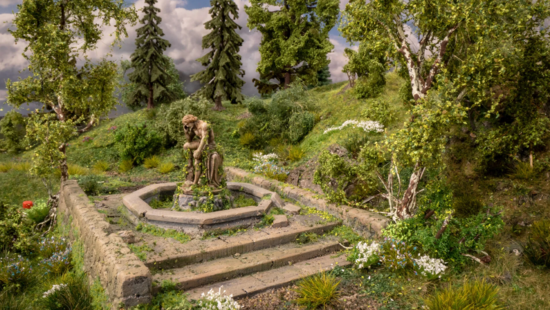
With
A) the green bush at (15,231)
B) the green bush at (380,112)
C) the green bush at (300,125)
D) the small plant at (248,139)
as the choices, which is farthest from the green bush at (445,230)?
the small plant at (248,139)

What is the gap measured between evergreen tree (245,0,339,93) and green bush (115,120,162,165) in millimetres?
8845

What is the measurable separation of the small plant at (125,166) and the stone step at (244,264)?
10823 mm

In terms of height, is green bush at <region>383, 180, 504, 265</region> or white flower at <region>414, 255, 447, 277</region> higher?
green bush at <region>383, 180, 504, 265</region>

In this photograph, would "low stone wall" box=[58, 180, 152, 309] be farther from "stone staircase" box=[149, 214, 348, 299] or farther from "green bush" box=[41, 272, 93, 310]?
"stone staircase" box=[149, 214, 348, 299]

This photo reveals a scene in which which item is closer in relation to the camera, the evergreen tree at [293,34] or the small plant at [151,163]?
the small plant at [151,163]

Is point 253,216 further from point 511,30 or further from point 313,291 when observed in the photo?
point 511,30

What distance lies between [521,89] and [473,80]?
6.43 ft

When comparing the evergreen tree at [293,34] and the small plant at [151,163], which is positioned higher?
the evergreen tree at [293,34]

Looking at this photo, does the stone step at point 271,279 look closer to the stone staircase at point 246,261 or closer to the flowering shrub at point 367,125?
the stone staircase at point 246,261

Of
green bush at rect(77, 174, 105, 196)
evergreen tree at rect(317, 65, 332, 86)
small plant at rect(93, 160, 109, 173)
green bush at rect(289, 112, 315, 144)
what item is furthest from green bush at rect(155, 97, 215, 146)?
evergreen tree at rect(317, 65, 332, 86)

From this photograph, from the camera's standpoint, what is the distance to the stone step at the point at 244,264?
5633 millimetres

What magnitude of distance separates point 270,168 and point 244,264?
663cm

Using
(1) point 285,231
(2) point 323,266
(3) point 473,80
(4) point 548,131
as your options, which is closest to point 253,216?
(1) point 285,231

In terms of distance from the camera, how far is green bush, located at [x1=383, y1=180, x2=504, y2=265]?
Answer: 223 inches
